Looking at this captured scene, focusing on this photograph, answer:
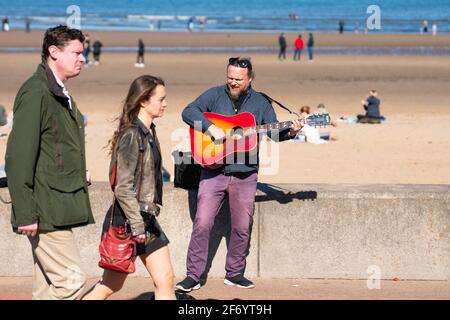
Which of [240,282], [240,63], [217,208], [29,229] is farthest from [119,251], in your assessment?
[240,63]

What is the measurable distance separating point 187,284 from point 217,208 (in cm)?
57

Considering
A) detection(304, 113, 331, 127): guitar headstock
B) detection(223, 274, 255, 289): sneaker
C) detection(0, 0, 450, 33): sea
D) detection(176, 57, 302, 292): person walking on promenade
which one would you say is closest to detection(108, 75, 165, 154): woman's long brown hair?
detection(176, 57, 302, 292): person walking on promenade

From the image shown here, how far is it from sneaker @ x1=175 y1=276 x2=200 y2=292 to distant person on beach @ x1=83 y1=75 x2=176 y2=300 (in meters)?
1.24

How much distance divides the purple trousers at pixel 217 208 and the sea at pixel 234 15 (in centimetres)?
4294

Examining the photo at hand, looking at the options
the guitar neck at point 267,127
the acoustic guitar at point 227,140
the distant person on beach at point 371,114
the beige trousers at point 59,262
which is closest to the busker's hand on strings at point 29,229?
the beige trousers at point 59,262

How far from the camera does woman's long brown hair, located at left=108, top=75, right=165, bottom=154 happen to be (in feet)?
19.4

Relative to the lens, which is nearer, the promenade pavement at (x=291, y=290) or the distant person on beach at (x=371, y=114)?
the promenade pavement at (x=291, y=290)

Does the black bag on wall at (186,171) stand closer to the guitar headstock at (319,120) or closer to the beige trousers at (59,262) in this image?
the guitar headstock at (319,120)

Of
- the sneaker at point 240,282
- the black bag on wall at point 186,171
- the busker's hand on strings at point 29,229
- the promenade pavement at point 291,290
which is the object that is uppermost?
the black bag on wall at point 186,171

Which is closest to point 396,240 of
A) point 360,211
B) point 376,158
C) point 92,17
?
point 360,211

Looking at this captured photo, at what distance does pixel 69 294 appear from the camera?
18.0ft

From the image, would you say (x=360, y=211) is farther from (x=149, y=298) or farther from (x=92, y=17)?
(x=92, y=17)

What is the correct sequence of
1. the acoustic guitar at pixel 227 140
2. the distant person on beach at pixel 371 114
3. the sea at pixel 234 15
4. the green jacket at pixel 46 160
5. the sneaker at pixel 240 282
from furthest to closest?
the sea at pixel 234 15 → the distant person on beach at pixel 371 114 → the sneaker at pixel 240 282 → the acoustic guitar at pixel 227 140 → the green jacket at pixel 46 160

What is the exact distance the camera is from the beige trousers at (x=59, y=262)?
→ 213 inches
